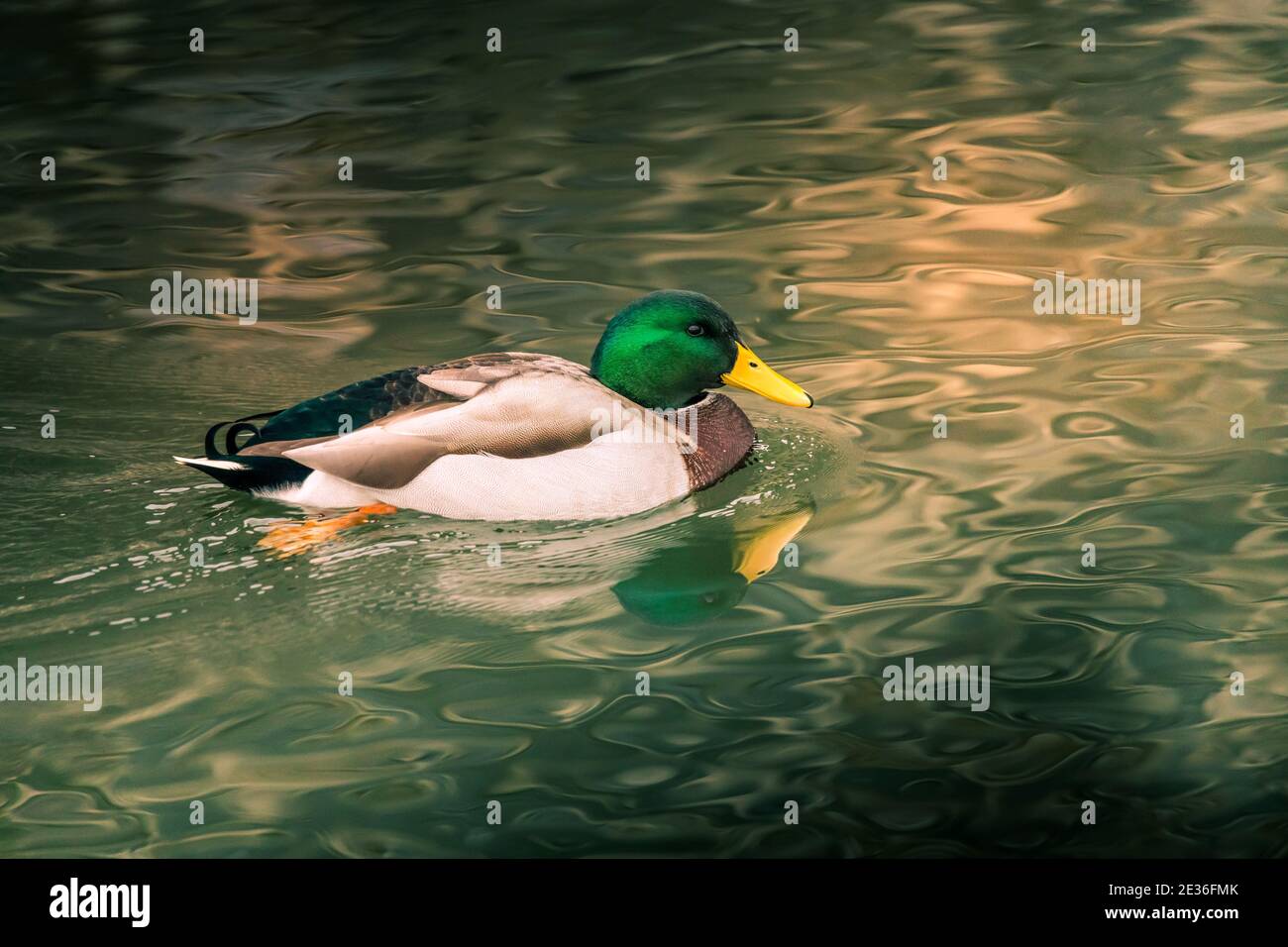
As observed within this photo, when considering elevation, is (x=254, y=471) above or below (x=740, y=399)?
below

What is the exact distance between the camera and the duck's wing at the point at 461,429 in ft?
21.3

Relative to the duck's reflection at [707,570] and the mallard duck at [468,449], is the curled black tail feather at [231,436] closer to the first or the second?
the mallard duck at [468,449]

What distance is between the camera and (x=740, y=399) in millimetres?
8047

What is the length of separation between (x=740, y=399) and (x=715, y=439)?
1.05 metres

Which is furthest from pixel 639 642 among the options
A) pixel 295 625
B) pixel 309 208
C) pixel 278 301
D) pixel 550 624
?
pixel 309 208

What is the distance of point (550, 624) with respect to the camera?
608 centimetres

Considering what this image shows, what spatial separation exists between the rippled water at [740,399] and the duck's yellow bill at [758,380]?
338mm

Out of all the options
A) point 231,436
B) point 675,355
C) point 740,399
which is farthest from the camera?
point 740,399

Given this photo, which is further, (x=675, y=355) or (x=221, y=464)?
(x=675, y=355)

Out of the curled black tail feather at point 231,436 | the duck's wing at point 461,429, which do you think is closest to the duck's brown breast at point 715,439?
the duck's wing at point 461,429

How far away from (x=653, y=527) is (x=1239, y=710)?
7.28 feet

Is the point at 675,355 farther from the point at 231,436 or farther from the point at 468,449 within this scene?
the point at 231,436

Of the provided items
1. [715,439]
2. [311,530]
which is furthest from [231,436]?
[715,439]

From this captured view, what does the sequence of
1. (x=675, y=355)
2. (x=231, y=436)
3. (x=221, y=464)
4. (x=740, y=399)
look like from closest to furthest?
1. (x=221, y=464)
2. (x=231, y=436)
3. (x=675, y=355)
4. (x=740, y=399)
